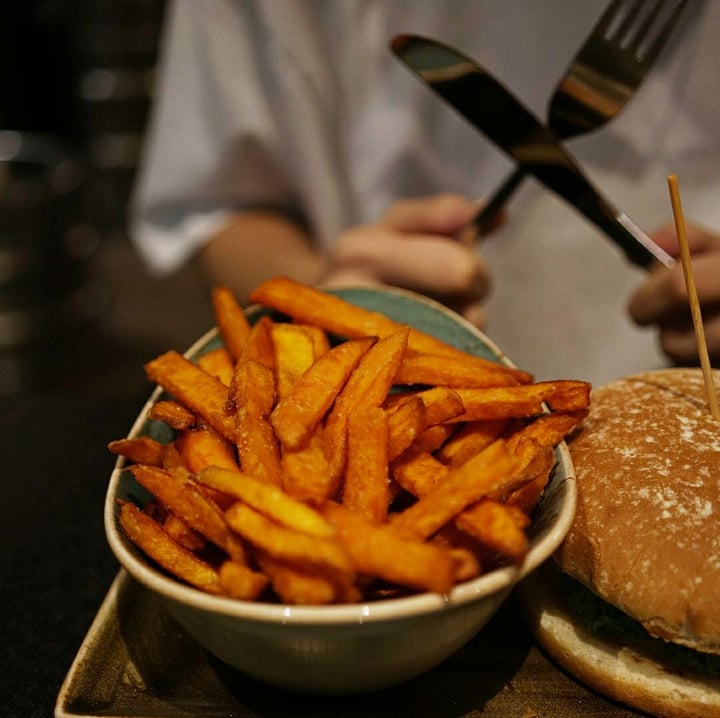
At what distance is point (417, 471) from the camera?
126 cm

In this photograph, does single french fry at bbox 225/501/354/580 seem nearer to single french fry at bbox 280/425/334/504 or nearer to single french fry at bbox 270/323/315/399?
single french fry at bbox 280/425/334/504

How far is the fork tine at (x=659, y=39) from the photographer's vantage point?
1.85m

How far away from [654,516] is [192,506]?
2.50ft

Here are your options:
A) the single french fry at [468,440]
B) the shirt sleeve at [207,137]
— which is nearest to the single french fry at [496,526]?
the single french fry at [468,440]

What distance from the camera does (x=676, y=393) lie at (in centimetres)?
161

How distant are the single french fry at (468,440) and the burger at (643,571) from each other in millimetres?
Result: 212

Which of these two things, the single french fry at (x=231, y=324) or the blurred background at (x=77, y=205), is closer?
the single french fry at (x=231, y=324)

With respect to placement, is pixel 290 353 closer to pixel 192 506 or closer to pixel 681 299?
pixel 192 506

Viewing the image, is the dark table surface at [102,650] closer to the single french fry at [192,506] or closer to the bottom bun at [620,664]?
the bottom bun at [620,664]

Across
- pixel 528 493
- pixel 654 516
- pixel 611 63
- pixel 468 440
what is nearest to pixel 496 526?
pixel 528 493

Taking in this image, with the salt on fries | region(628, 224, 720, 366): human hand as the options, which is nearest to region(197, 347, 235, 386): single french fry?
the salt on fries

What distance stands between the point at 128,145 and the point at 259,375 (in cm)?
Result: 534

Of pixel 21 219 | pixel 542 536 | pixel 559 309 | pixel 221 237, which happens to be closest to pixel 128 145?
pixel 21 219

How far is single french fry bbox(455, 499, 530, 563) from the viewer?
1082mm
